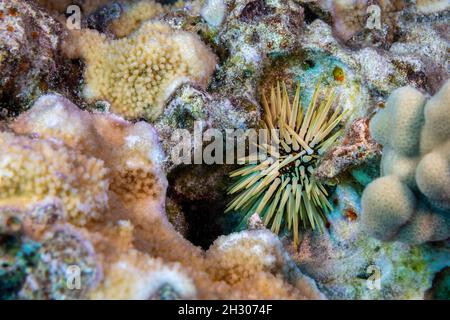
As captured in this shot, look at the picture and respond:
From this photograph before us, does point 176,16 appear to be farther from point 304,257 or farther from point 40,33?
point 304,257

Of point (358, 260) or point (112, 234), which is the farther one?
point (358, 260)

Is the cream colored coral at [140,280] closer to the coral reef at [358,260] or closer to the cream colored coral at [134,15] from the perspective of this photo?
the coral reef at [358,260]

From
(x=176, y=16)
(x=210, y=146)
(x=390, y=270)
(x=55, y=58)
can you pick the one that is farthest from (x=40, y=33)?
(x=390, y=270)

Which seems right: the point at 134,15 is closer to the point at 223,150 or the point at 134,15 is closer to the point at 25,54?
the point at 25,54

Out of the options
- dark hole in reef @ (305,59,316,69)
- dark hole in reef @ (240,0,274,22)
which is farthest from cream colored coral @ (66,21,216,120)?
dark hole in reef @ (305,59,316,69)

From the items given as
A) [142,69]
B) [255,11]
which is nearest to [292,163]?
[255,11]

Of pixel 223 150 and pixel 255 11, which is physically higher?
pixel 255 11

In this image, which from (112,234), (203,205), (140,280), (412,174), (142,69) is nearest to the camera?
(140,280)

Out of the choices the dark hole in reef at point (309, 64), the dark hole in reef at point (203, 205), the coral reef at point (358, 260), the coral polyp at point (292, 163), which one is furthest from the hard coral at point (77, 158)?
Answer: the dark hole in reef at point (309, 64)
